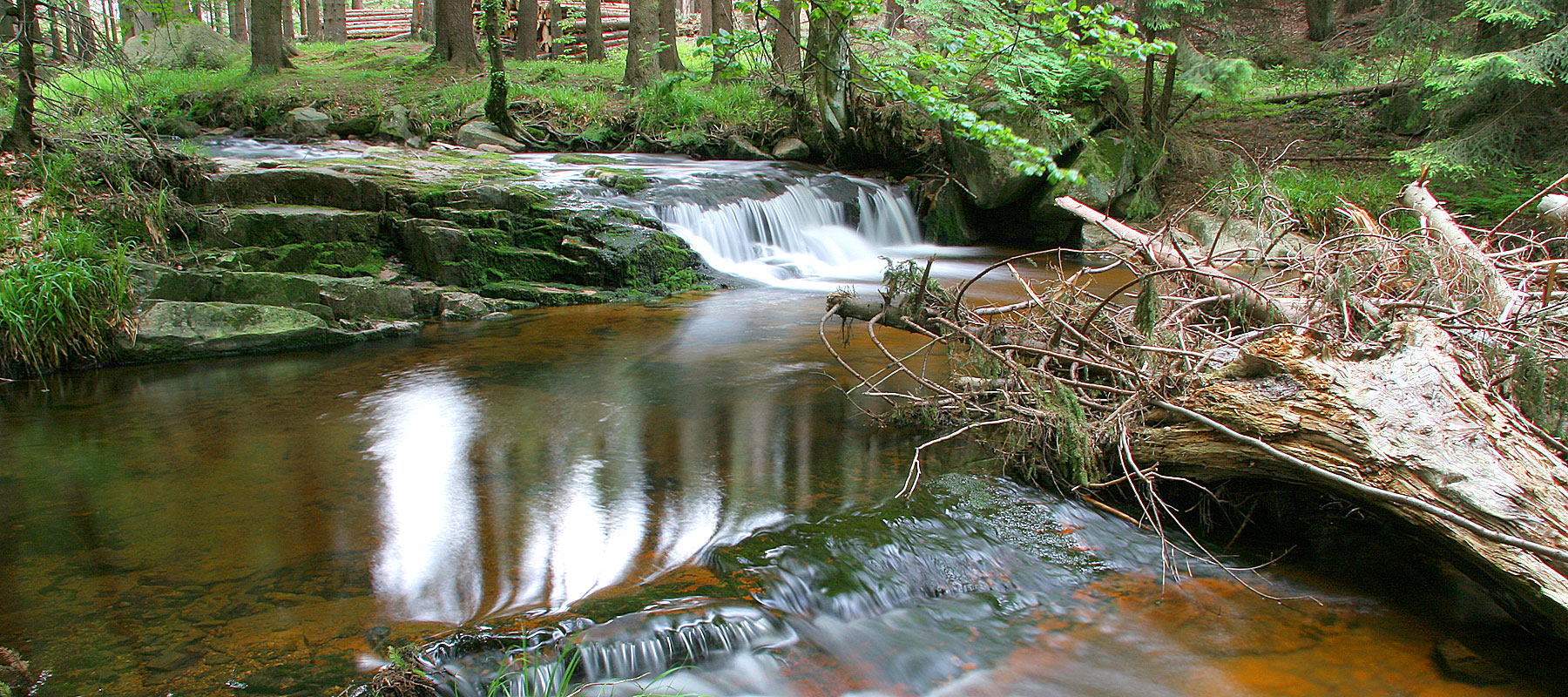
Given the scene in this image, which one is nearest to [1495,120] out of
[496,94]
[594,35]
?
[496,94]

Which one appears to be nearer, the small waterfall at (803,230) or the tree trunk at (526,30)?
the small waterfall at (803,230)

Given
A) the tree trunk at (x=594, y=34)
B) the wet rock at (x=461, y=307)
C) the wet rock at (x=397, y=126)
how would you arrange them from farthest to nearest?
the tree trunk at (x=594, y=34), the wet rock at (x=397, y=126), the wet rock at (x=461, y=307)

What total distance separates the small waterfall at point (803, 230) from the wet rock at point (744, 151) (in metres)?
2.13

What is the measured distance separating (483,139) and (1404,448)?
15810mm

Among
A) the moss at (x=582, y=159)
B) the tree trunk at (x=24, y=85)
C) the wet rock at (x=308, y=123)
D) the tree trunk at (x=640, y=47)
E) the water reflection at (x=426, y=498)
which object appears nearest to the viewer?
the water reflection at (x=426, y=498)

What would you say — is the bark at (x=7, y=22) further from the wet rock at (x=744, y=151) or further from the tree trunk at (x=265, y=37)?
the tree trunk at (x=265, y=37)

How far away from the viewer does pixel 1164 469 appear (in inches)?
172

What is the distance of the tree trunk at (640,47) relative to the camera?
1944 centimetres

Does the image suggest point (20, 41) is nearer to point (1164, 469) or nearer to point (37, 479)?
point (37, 479)

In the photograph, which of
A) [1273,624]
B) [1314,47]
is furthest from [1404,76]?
[1273,624]

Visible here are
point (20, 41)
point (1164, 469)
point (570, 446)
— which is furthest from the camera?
point (20, 41)

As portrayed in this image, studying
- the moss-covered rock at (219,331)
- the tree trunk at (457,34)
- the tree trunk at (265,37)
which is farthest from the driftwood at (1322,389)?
the tree trunk at (265,37)

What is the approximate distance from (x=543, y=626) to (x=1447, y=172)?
498 inches

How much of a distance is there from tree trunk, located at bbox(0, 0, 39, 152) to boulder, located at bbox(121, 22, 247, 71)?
56.8ft
